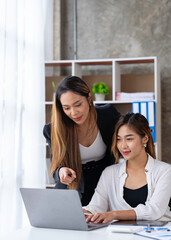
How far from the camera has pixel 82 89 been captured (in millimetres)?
2152

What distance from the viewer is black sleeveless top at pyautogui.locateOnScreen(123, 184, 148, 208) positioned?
1.98 m

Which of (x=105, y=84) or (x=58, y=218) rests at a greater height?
(x=105, y=84)

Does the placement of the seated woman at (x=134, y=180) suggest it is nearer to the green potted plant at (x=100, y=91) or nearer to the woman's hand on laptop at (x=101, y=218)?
the woman's hand on laptop at (x=101, y=218)

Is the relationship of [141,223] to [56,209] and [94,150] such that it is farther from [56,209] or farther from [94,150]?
[94,150]

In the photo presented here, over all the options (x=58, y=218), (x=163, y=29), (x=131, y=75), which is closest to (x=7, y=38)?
(x=131, y=75)

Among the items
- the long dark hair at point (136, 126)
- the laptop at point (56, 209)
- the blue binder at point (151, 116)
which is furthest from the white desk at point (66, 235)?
the blue binder at point (151, 116)

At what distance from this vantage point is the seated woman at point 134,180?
1.89 meters

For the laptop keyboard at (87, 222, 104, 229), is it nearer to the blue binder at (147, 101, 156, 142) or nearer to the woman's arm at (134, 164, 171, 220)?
the woman's arm at (134, 164, 171, 220)

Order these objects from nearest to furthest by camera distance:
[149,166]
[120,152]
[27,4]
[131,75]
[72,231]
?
[72,231], [149,166], [120,152], [27,4], [131,75]

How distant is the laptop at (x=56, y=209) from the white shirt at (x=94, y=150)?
2.19 ft

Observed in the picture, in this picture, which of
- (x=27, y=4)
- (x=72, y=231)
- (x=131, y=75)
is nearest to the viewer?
(x=72, y=231)

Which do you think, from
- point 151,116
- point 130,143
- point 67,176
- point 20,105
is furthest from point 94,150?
point 151,116

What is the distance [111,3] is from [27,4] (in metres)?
1.18

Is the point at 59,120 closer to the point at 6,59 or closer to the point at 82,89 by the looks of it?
the point at 82,89
